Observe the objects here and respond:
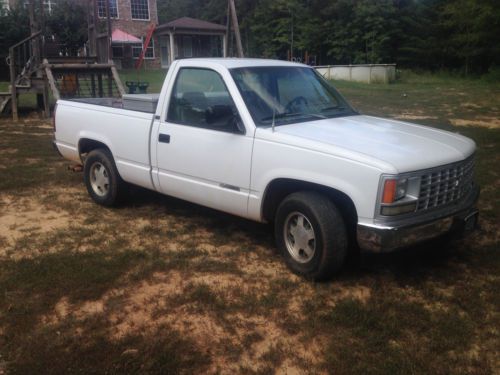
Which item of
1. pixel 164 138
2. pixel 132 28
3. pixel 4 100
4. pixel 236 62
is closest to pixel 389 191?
pixel 236 62

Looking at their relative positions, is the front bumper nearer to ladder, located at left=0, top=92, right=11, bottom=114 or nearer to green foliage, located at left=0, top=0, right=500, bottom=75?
ladder, located at left=0, top=92, right=11, bottom=114

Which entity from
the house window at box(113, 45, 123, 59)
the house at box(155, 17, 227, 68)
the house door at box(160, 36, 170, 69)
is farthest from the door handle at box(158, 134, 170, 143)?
the house door at box(160, 36, 170, 69)

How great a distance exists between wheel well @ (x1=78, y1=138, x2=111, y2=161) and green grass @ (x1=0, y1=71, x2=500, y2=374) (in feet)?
2.51

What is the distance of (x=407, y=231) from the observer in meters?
3.76

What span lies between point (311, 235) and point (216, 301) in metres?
0.94

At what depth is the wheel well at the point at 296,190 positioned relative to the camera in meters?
4.14

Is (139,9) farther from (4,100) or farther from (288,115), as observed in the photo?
(288,115)

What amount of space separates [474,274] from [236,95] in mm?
2600

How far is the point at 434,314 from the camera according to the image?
3.76m

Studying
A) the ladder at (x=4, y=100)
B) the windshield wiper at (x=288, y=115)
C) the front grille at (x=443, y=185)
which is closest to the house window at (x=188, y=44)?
the ladder at (x=4, y=100)

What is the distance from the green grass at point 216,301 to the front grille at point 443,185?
716mm

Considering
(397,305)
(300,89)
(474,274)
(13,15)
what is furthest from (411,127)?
(13,15)

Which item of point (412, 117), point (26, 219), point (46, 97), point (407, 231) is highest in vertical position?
point (407, 231)

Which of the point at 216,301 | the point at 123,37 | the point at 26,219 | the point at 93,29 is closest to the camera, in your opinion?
the point at 216,301
